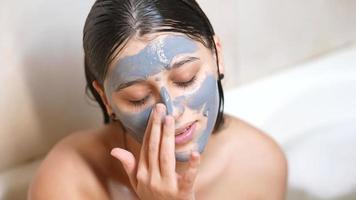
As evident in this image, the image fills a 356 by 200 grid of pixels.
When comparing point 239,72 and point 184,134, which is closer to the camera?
point 184,134

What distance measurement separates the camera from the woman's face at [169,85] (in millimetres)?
751

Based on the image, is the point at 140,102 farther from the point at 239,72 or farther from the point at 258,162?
the point at 239,72

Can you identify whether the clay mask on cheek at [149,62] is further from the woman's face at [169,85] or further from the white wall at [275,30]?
the white wall at [275,30]

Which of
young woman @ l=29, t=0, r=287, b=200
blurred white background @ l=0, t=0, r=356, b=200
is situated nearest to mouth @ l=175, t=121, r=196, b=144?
young woman @ l=29, t=0, r=287, b=200

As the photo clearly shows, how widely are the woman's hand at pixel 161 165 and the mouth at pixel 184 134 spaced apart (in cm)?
5

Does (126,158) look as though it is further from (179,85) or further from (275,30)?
(275,30)

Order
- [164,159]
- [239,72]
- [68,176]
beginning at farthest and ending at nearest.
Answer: [239,72] < [68,176] < [164,159]

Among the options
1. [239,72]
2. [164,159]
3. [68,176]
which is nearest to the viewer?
[164,159]

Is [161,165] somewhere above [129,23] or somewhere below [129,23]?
below

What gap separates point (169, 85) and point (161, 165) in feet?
0.34

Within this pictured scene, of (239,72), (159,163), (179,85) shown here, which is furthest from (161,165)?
(239,72)

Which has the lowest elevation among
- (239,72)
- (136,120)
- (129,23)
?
(239,72)

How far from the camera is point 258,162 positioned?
3.21 ft

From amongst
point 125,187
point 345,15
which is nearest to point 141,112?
point 125,187
